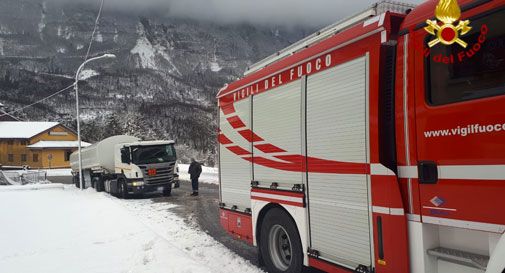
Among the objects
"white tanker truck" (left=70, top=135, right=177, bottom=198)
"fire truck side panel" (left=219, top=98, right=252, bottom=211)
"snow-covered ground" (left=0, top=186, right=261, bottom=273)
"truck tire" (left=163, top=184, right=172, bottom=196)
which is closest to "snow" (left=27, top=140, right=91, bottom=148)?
"white tanker truck" (left=70, top=135, right=177, bottom=198)

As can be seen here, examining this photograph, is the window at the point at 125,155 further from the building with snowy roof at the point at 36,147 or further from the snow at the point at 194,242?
the building with snowy roof at the point at 36,147

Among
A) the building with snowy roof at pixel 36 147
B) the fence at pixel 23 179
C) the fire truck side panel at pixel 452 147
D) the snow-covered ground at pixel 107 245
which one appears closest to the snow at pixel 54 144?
the building with snowy roof at pixel 36 147

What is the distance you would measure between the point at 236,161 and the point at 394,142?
384 cm

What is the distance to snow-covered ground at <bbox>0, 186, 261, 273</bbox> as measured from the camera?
7324 mm

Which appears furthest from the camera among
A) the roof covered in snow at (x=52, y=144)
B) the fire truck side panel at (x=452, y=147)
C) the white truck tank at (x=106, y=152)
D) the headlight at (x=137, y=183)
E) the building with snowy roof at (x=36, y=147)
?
the building with snowy roof at (x=36, y=147)

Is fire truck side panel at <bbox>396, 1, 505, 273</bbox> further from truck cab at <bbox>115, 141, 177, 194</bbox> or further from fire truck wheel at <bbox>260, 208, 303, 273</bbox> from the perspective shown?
truck cab at <bbox>115, 141, 177, 194</bbox>

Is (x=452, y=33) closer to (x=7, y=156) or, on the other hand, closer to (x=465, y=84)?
(x=465, y=84)

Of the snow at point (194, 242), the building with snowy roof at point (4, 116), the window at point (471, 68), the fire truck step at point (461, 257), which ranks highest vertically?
the building with snowy roof at point (4, 116)

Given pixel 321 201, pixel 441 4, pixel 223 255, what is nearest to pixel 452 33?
pixel 441 4

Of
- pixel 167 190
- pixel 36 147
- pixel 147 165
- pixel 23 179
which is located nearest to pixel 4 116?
pixel 36 147

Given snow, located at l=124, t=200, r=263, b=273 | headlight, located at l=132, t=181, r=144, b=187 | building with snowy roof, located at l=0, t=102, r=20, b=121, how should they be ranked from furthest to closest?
building with snowy roof, located at l=0, t=102, r=20, b=121 → headlight, located at l=132, t=181, r=144, b=187 → snow, located at l=124, t=200, r=263, b=273

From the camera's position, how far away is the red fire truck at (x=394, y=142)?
3.30m

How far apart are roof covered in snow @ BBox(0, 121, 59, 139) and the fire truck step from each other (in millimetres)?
85513

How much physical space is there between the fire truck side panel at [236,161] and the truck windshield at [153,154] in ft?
46.2
